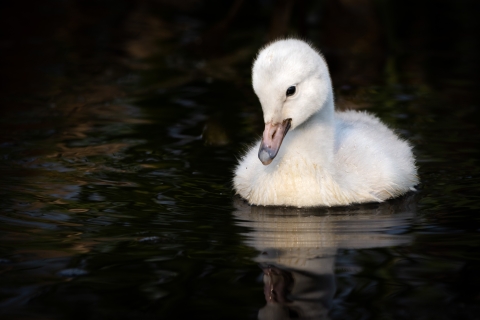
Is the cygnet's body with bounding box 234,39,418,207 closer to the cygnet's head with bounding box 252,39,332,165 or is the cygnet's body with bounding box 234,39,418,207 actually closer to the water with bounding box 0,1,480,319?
the cygnet's head with bounding box 252,39,332,165

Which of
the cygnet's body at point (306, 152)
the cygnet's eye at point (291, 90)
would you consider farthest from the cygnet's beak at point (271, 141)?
the cygnet's eye at point (291, 90)

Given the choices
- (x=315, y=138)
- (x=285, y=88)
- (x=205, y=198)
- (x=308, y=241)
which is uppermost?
(x=285, y=88)

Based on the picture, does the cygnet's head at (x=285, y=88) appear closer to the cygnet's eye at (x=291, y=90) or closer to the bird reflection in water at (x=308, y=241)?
the cygnet's eye at (x=291, y=90)

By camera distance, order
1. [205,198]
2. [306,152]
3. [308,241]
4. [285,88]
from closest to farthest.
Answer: [308,241], [285,88], [306,152], [205,198]

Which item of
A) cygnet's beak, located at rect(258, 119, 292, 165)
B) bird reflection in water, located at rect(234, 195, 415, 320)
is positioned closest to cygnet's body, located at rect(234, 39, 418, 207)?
cygnet's beak, located at rect(258, 119, 292, 165)

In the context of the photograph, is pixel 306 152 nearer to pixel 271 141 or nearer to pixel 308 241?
pixel 271 141

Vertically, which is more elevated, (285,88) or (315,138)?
(285,88)

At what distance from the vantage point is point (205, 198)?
244 inches

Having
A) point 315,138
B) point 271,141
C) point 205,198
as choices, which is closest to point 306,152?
point 315,138

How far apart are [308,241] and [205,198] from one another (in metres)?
1.25

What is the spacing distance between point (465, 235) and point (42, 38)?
968cm

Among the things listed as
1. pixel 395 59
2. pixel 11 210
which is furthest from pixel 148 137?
pixel 395 59

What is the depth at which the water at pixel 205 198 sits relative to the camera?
4.29 meters

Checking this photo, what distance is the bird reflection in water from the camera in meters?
4.17
